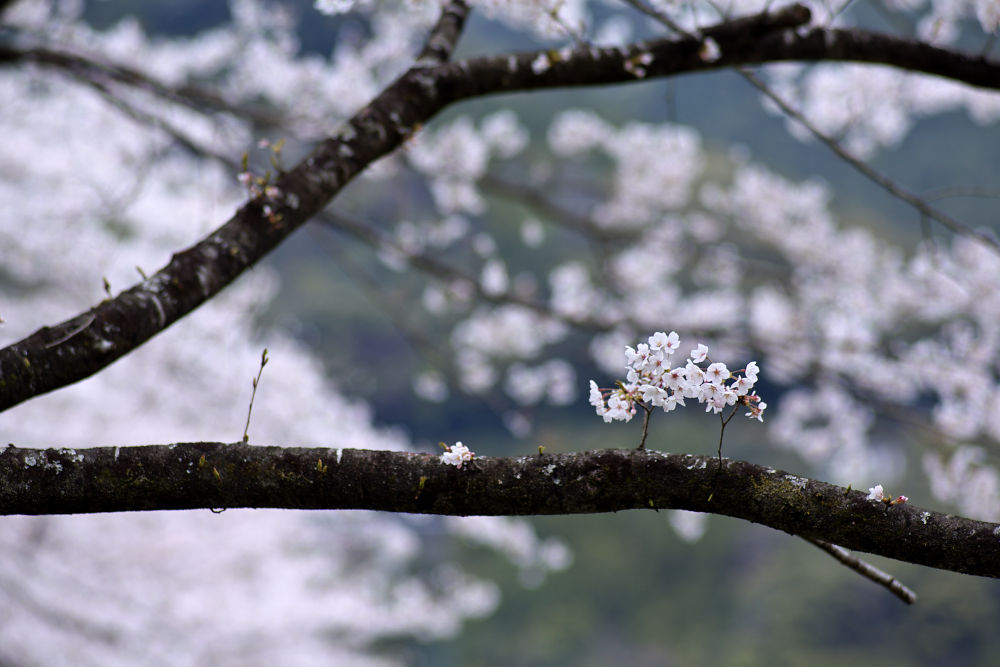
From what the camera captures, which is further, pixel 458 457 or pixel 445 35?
pixel 445 35

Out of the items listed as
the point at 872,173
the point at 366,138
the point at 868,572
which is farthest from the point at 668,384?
the point at 872,173

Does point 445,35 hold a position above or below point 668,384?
above

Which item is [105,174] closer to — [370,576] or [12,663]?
[12,663]

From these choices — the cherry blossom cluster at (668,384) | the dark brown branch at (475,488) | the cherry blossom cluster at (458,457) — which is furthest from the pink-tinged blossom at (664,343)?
the cherry blossom cluster at (458,457)

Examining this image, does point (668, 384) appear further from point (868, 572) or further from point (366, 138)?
point (366, 138)

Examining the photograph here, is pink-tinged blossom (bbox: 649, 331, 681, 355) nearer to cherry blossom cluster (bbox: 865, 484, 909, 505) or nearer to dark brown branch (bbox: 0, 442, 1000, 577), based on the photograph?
dark brown branch (bbox: 0, 442, 1000, 577)

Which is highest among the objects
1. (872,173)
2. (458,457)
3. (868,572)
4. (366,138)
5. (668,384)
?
(872,173)

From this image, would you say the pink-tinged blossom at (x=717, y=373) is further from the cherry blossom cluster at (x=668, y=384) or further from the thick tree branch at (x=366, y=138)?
the thick tree branch at (x=366, y=138)
